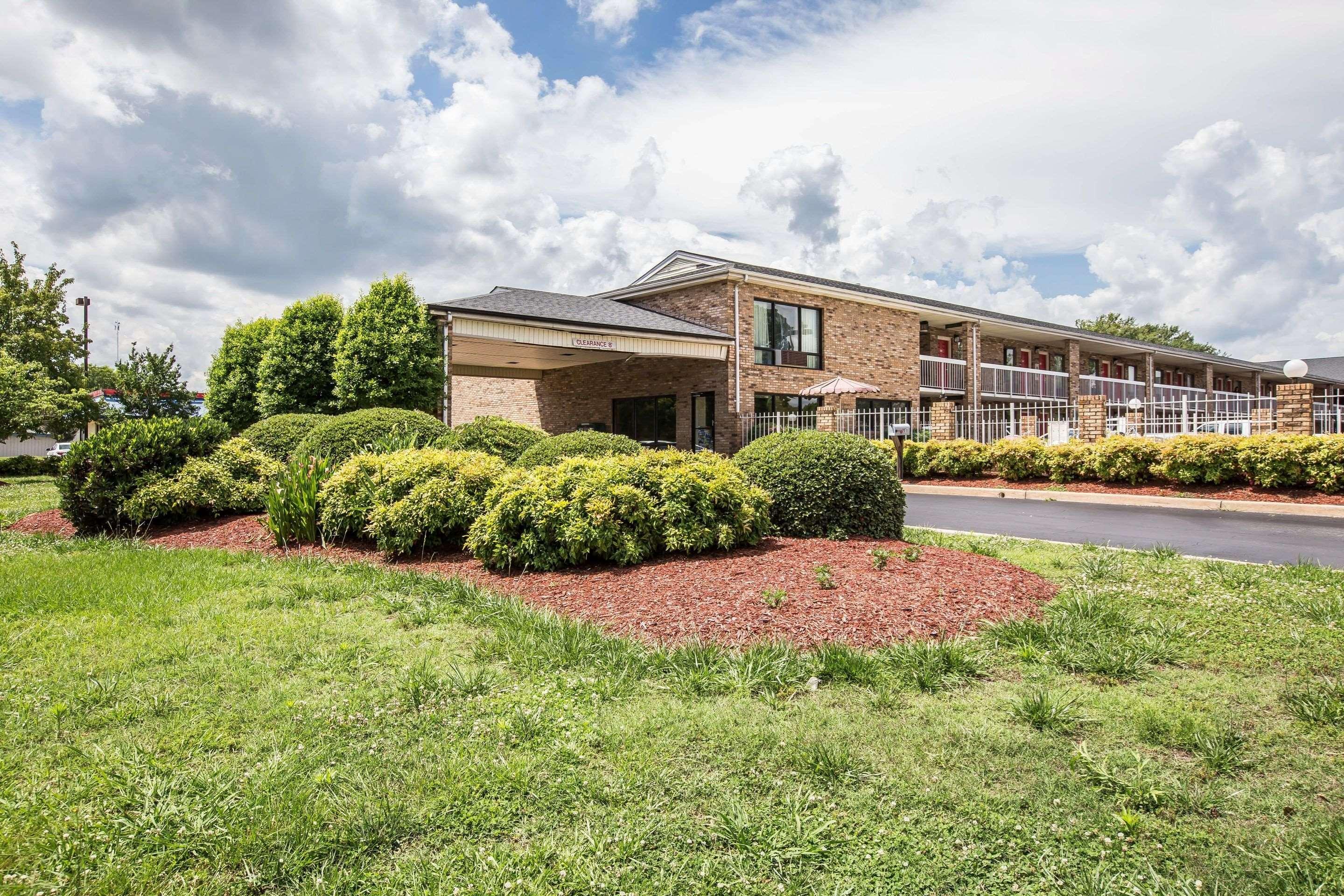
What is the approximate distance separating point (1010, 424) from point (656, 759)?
1904 centimetres

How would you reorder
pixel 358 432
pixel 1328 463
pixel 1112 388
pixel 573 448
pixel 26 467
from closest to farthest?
pixel 573 448, pixel 358 432, pixel 1328 463, pixel 26 467, pixel 1112 388

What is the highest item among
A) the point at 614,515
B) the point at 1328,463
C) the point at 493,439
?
the point at 493,439

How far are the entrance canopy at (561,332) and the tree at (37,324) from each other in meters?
16.2

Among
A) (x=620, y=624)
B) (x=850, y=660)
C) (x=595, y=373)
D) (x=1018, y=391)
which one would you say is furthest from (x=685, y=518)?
(x=1018, y=391)

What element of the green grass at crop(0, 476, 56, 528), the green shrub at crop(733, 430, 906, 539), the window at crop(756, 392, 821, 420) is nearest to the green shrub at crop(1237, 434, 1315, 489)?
the green shrub at crop(733, 430, 906, 539)

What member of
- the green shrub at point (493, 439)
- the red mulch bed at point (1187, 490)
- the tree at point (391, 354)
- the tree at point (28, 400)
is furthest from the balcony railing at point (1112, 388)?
the tree at point (28, 400)

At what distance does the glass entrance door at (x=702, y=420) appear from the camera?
22.2m

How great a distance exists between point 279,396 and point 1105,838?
1966cm

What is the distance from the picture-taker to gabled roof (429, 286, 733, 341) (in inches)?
693

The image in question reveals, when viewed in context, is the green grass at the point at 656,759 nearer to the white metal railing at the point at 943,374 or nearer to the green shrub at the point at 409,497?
the green shrub at the point at 409,497

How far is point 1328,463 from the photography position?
1230 centimetres

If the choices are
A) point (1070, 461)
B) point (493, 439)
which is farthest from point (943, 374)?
point (493, 439)

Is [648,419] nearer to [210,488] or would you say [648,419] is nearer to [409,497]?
[210,488]

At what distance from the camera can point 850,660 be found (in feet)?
13.1
